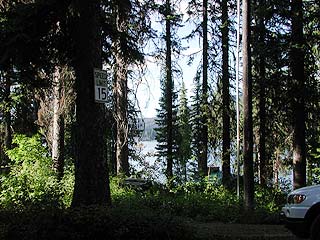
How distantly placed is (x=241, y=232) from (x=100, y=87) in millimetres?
4944

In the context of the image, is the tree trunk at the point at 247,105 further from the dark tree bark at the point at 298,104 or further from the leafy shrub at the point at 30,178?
the leafy shrub at the point at 30,178

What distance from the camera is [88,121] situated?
32.1 ft

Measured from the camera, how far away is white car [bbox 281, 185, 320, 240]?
8453 millimetres

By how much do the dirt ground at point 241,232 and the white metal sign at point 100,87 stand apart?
11.0 feet

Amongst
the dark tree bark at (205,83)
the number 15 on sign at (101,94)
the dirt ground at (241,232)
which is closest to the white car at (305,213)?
the dirt ground at (241,232)

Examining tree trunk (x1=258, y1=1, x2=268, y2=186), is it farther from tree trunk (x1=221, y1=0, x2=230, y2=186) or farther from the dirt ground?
the dirt ground

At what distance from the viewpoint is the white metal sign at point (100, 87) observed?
9.79m

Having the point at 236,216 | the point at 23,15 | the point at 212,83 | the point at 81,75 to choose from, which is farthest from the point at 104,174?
the point at 212,83

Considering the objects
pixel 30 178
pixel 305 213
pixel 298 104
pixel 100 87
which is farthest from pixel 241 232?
pixel 298 104

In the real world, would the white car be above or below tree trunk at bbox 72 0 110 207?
below

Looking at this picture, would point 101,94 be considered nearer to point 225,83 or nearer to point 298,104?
point 298,104

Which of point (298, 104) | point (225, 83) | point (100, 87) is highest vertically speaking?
point (225, 83)

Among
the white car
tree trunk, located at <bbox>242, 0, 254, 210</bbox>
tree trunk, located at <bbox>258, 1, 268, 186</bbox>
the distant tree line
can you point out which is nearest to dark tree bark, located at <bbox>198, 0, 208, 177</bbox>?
the distant tree line

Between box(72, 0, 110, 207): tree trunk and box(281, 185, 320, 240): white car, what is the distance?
12.4ft
